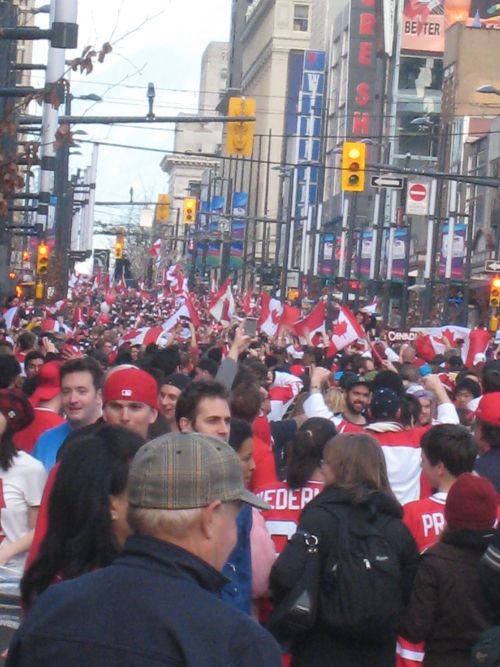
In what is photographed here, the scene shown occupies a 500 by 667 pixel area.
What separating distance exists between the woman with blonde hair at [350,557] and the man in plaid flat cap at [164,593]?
245 centimetres

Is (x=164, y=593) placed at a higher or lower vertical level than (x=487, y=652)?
higher

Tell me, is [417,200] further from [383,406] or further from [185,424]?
[185,424]

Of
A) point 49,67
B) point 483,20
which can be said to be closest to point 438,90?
point 483,20

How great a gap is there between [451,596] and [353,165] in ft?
73.4

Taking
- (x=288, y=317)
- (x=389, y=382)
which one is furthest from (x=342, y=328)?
(x=389, y=382)

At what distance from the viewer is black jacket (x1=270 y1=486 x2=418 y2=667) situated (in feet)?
19.4

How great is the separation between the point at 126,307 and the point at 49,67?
5231cm

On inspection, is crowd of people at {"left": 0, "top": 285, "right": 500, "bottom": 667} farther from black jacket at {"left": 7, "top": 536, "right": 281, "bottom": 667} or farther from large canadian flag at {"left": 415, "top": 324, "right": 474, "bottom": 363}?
large canadian flag at {"left": 415, "top": 324, "right": 474, "bottom": 363}

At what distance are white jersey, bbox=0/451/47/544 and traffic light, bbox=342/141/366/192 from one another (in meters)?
21.6

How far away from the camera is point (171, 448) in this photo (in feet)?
11.2

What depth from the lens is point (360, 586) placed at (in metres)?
5.84

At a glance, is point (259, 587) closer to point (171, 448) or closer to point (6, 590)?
point (6, 590)

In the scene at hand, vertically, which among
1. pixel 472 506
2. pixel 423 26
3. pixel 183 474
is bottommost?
pixel 472 506

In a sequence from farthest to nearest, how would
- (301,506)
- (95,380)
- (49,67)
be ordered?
(49,67) → (95,380) → (301,506)
